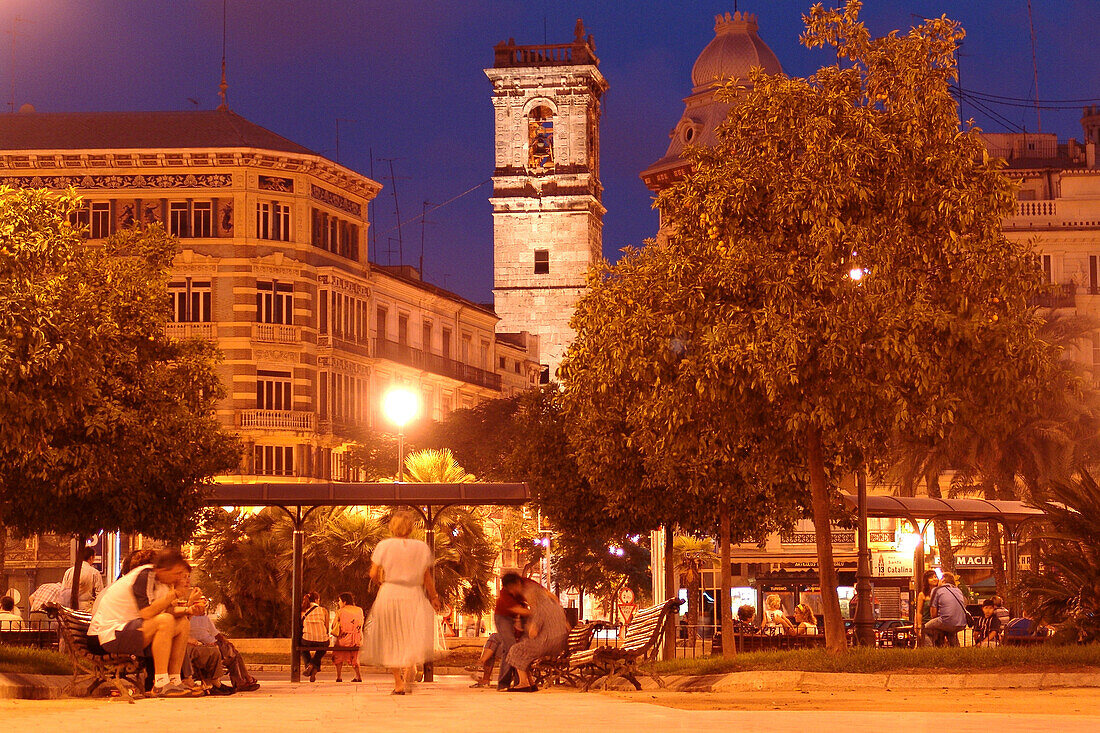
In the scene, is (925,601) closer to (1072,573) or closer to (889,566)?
(1072,573)

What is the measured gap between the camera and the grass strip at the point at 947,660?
19047mm

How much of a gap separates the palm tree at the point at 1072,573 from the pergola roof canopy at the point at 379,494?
24.7ft

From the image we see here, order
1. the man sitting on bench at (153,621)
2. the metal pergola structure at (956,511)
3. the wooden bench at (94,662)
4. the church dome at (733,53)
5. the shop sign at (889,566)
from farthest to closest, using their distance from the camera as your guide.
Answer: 1. the church dome at (733,53)
2. the shop sign at (889,566)
3. the metal pergola structure at (956,511)
4. the wooden bench at (94,662)
5. the man sitting on bench at (153,621)

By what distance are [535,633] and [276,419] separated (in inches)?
1809

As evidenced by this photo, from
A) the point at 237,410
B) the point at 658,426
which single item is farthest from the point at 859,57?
the point at 237,410

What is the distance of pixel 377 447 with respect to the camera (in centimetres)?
6769

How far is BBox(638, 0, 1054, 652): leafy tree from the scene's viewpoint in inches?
850

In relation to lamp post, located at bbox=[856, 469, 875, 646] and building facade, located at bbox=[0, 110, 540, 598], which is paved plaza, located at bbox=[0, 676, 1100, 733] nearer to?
lamp post, located at bbox=[856, 469, 875, 646]

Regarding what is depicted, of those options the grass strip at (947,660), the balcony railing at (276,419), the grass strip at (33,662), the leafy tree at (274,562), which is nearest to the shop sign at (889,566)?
the leafy tree at (274,562)

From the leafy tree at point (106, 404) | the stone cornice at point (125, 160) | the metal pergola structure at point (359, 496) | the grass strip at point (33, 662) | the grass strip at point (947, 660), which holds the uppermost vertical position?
the stone cornice at point (125, 160)

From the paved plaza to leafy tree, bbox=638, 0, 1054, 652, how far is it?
5.03 metres

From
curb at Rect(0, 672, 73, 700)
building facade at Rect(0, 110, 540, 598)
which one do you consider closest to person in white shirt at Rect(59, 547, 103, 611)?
curb at Rect(0, 672, 73, 700)

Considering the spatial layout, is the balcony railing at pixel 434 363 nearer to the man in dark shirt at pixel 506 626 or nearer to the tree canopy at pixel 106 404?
the tree canopy at pixel 106 404

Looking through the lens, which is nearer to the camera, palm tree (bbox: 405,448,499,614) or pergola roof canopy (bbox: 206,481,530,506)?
pergola roof canopy (bbox: 206,481,530,506)
